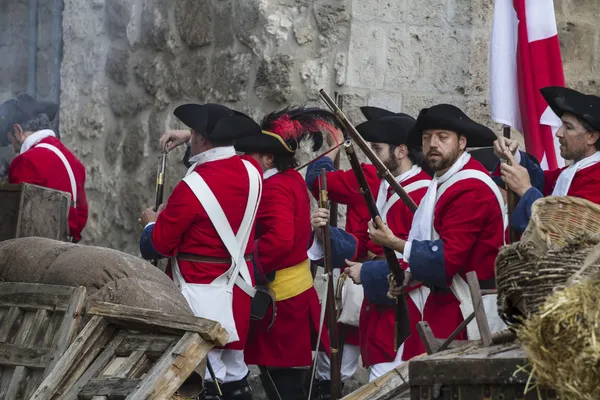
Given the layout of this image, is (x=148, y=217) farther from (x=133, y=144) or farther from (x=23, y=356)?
(x=133, y=144)

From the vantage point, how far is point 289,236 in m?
6.48

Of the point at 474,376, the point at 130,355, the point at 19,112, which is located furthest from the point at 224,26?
the point at 474,376

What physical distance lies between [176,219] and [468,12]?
2561 mm

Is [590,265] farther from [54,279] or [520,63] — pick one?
[520,63]

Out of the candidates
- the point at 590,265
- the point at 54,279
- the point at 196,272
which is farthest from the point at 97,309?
the point at 590,265

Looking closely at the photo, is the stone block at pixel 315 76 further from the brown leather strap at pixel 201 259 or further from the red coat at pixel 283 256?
the brown leather strap at pixel 201 259

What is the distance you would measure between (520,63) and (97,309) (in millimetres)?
2534

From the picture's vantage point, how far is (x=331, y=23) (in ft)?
24.3

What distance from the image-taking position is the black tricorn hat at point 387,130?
6.45m

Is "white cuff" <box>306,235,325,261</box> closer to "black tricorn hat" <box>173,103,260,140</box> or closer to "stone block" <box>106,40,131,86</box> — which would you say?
"black tricorn hat" <box>173,103,260,140</box>

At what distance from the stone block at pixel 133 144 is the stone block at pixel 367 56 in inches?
74.4

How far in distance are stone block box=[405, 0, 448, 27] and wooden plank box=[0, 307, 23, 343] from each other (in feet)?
11.0

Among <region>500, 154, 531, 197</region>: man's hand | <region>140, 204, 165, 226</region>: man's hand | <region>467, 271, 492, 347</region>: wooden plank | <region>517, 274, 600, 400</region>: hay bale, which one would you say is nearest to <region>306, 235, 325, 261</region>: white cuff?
<region>140, 204, 165, 226</region>: man's hand

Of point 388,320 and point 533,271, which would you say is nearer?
point 533,271
